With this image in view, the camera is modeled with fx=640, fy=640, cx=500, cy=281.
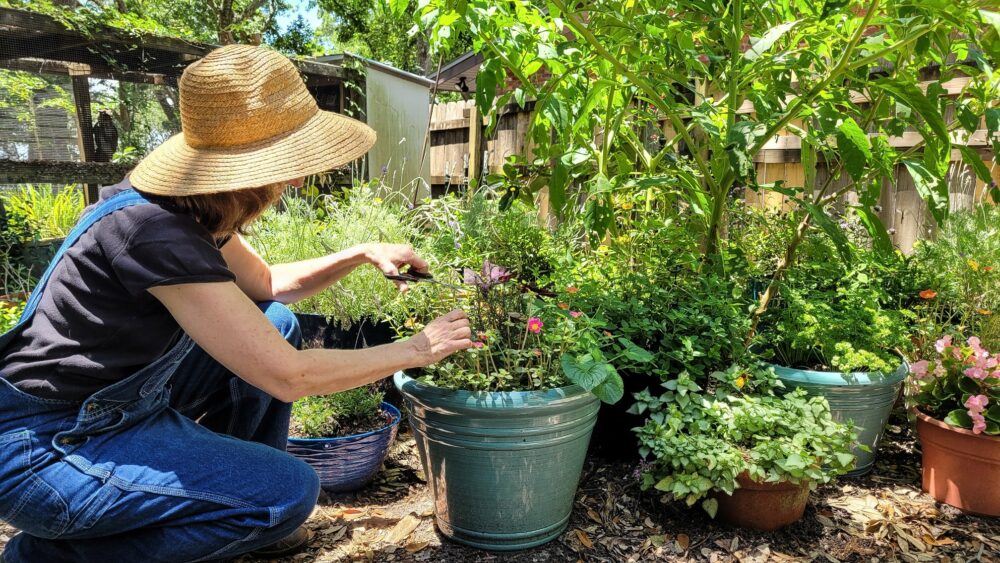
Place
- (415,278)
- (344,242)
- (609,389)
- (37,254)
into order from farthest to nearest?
(37,254), (344,242), (415,278), (609,389)

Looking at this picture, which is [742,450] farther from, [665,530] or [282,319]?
[282,319]

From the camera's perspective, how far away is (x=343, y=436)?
2012 millimetres

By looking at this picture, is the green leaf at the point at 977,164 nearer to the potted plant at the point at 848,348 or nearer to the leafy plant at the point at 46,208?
the potted plant at the point at 848,348

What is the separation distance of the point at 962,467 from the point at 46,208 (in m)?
5.25

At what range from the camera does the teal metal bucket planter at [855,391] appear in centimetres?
205

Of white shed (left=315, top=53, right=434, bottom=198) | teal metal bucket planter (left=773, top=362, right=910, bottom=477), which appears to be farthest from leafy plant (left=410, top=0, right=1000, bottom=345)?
white shed (left=315, top=53, right=434, bottom=198)

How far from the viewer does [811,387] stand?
2.07m

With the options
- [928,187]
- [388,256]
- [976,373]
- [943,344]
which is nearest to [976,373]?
[976,373]

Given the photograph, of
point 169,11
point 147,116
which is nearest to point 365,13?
point 169,11

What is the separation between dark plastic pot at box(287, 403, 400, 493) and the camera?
1.98 meters

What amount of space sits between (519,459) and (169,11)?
14334 millimetres

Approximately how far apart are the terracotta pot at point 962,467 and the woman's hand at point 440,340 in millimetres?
1605

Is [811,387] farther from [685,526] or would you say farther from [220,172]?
[220,172]

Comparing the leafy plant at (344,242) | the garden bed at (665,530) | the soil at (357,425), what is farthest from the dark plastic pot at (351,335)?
the garden bed at (665,530)
